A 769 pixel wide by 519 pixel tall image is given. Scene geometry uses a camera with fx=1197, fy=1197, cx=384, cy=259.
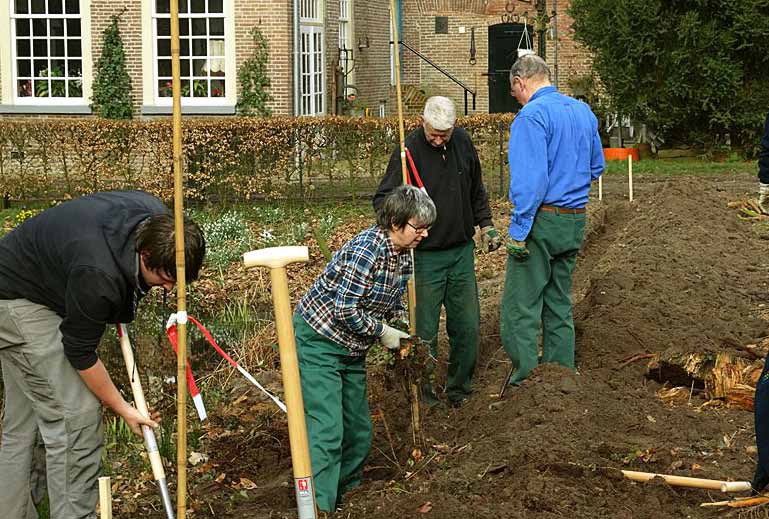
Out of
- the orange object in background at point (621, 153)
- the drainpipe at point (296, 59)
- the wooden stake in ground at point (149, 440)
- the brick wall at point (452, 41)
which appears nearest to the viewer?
the wooden stake in ground at point (149, 440)

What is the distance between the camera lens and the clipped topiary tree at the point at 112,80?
20234 millimetres

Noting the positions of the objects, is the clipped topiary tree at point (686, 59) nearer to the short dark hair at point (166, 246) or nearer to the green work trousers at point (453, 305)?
the green work trousers at point (453, 305)

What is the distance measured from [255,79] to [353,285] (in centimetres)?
1540

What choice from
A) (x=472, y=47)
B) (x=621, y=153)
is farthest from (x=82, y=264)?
(x=472, y=47)

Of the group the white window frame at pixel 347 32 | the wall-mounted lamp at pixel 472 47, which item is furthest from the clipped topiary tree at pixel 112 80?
the wall-mounted lamp at pixel 472 47

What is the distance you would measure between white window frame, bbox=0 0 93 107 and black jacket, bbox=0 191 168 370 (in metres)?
16.3

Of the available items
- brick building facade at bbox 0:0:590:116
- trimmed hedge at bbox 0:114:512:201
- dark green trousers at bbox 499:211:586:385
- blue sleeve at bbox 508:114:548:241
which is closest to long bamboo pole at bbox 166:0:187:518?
blue sleeve at bbox 508:114:548:241

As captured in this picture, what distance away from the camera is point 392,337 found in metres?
5.70

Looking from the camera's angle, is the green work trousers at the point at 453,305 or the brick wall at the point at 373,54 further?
the brick wall at the point at 373,54

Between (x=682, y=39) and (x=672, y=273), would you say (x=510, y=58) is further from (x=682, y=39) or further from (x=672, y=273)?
(x=672, y=273)

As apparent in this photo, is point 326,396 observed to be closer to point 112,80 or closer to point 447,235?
point 447,235

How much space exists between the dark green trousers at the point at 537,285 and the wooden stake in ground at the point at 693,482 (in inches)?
85.6

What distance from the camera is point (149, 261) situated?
4543mm

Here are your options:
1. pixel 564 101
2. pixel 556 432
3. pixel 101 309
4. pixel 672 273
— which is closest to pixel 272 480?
pixel 556 432
